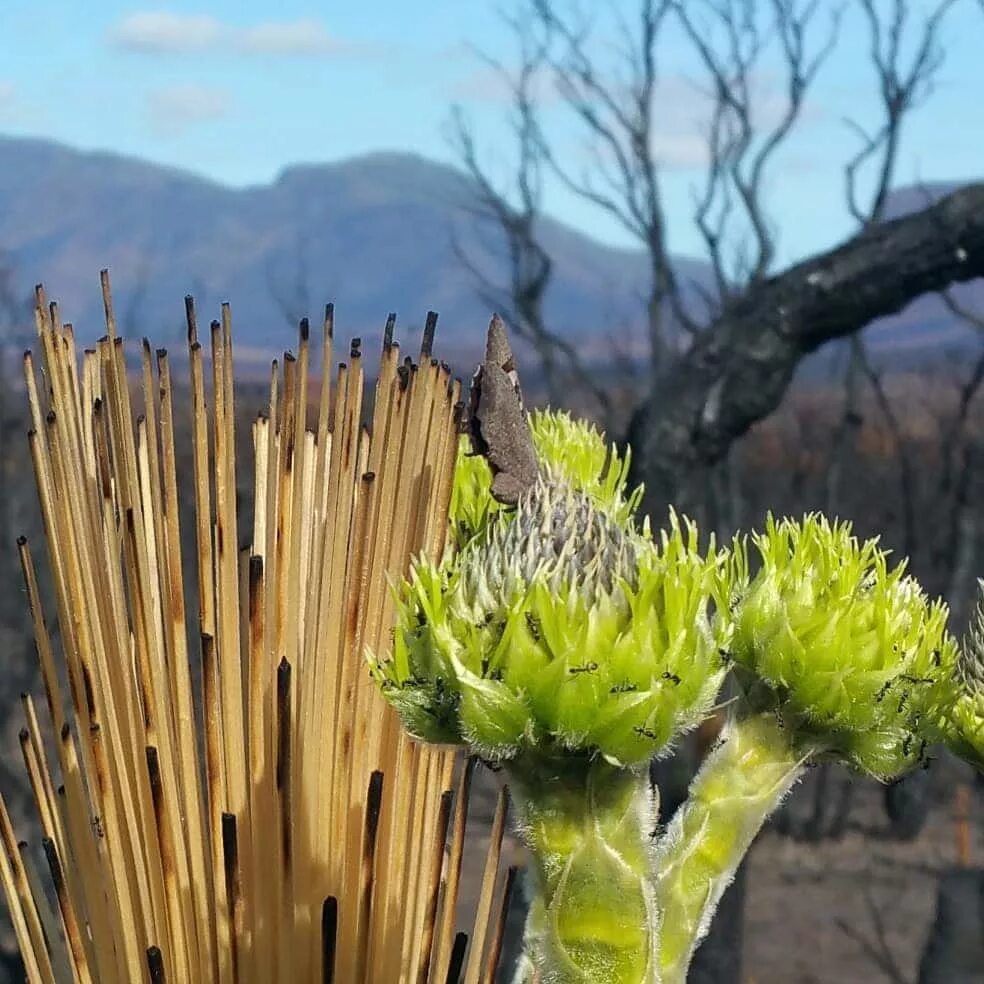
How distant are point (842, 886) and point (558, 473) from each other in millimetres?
6366

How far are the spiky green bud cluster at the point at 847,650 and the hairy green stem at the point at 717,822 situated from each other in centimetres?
1

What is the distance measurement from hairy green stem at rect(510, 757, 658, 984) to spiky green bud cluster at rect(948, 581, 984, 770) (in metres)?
0.13

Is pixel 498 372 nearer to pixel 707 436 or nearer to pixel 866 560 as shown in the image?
pixel 866 560

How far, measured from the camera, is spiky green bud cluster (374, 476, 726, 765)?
15.4 inches

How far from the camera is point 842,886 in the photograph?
6312 mm

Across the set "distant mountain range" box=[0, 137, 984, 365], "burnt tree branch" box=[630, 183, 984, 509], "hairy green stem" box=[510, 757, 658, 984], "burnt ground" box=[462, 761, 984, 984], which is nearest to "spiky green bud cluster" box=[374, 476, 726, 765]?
"hairy green stem" box=[510, 757, 658, 984]

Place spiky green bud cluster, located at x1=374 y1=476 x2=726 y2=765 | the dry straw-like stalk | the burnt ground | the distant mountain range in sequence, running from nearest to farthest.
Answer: spiky green bud cluster, located at x1=374 y1=476 x2=726 y2=765
the dry straw-like stalk
the burnt ground
the distant mountain range

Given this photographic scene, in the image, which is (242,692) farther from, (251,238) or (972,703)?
(251,238)

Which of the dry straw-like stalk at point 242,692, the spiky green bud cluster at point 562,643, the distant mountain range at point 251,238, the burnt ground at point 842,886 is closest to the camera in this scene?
the spiky green bud cluster at point 562,643

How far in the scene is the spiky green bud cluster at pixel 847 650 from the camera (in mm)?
464

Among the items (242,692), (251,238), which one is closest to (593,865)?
(242,692)

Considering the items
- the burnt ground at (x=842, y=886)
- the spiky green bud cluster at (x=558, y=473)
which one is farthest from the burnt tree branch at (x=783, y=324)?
the burnt ground at (x=842, y=886)

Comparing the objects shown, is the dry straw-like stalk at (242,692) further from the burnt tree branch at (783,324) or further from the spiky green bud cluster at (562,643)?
the burnt tree branch at (783,324)

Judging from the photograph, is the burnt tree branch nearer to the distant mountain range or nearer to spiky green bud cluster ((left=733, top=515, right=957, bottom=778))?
spiky green bud cluster ((left=733, top=515, right=957, bottom=778))
